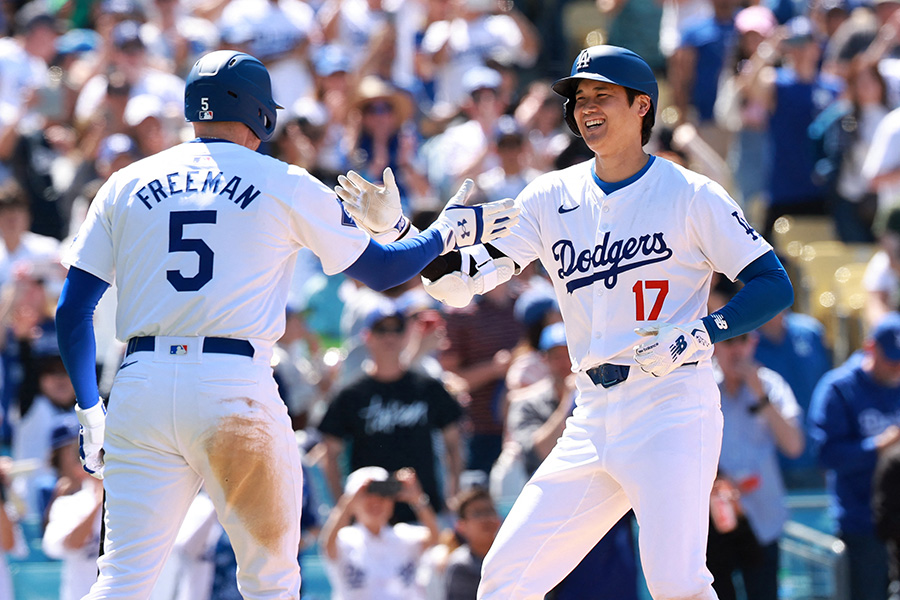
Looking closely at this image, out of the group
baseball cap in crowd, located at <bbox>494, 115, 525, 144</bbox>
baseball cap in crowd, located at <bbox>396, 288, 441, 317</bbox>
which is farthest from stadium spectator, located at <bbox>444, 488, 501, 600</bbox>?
baseball cap in crowd, located at <bbox>494, 115, 525, 144</bbox>

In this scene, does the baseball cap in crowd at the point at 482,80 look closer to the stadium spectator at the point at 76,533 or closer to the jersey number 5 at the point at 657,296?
the stadium spectator at the point at 76,533

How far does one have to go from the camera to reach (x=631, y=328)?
15.9ft

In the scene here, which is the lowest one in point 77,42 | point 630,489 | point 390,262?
point 630,489

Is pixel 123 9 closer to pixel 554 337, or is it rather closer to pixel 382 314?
pixel 382 314

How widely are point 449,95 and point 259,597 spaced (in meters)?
8.37

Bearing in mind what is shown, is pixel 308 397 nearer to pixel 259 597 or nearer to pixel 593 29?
pixel 259 597

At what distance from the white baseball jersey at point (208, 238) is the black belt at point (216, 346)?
29 millimetres

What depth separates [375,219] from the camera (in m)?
4.98

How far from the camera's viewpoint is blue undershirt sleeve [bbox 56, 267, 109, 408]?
469cm

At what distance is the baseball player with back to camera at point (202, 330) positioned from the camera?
4.54 metres

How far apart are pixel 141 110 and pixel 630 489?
6.35 m

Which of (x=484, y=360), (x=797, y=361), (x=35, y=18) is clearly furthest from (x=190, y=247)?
(x=35, y=18)

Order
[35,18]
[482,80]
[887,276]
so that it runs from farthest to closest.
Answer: [35,18], [482,80], [887,276]

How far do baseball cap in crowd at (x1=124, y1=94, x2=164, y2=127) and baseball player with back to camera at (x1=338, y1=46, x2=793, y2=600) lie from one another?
17.6ft
